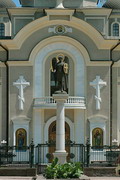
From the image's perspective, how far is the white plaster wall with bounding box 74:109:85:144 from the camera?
38625 mm

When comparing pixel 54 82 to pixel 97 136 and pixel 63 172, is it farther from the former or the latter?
pixel 63 172

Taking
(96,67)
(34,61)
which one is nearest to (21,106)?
(34,61)

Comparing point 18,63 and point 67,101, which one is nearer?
point 67,101

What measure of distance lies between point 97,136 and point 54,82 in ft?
14.8

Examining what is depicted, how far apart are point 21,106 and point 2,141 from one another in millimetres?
2582

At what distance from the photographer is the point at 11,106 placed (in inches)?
1535

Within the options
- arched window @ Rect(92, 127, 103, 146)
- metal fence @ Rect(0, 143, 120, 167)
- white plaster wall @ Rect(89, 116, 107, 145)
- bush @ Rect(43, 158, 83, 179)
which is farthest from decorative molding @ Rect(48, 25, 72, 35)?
bush @ Rect(43, 158, 83, 179)

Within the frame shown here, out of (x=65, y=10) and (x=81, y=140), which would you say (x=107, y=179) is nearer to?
(x=81, y=140)

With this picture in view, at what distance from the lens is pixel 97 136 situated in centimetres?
3875

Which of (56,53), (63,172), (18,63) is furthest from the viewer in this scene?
→ (56,53)

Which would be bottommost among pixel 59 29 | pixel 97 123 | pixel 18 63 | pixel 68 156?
pixel 68 156

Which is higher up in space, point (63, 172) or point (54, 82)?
point (54, 82)

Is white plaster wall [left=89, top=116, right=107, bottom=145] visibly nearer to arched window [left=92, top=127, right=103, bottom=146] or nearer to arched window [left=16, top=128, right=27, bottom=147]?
arched window [left=92, top=127, right=103, bottom=146]

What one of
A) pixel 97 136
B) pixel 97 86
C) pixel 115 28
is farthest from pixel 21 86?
pixel 115 28
